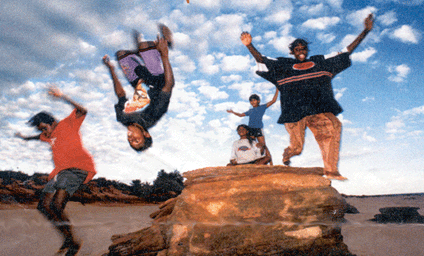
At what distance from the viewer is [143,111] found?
318 cm

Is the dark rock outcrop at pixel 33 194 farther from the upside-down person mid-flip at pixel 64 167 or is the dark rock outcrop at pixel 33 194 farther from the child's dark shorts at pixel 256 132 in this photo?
the child's dark shorts at pixel 256 132

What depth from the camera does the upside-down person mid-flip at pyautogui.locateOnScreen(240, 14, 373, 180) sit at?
11.5 ft

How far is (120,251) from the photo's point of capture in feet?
8.30

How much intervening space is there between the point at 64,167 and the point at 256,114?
3638 millimetres

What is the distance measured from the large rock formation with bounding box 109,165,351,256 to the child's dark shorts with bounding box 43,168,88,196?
0.99 metres

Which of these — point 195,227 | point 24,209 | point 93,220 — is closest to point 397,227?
point 195,227

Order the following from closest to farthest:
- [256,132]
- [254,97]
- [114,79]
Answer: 1. [114,79]
2. [256,132]
3. [254,97]

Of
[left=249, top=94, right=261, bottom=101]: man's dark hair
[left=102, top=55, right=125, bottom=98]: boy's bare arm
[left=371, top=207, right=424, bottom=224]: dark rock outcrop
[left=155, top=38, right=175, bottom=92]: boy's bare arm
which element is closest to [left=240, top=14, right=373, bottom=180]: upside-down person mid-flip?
[left=249, top=94, right=261, bottom=101]: man's dark hair

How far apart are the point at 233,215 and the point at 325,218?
40.0 inches

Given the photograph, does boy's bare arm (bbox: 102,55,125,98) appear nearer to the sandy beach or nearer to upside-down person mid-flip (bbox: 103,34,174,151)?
upside-down person mid-flip (bbox: 103,34,174,151)

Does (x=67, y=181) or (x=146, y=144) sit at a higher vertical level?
(x=146, y=144)

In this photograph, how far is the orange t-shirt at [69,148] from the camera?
Result: 9.95 feet

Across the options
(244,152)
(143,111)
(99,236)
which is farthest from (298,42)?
(99,236)

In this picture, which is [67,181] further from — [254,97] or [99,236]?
[254,97]
